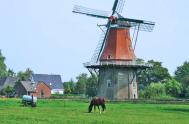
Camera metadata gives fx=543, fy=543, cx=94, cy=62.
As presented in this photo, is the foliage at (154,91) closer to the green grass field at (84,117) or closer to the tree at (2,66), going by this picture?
the tree at (2,66)

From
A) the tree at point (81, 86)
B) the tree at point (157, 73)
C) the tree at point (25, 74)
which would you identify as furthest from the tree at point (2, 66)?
the tree at point (157, 73)

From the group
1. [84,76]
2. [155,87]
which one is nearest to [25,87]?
[155,87]

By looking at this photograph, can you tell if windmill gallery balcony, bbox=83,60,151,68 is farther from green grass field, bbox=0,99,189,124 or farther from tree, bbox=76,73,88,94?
tree, bbox=76,73,88,94

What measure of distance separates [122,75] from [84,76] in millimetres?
78732

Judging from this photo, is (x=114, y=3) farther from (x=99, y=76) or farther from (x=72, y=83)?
(x=72, y=83)

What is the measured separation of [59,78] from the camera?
13675 centimetres

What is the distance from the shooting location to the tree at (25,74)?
5115 inches

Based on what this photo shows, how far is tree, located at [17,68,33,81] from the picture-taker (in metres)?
130

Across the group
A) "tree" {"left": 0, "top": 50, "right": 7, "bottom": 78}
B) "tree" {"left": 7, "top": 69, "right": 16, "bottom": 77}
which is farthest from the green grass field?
"tree" {"left": 7, "top": 69, "right": 16, "bottom": 77}

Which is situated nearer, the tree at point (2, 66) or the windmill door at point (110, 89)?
the windmill door at point (110, 89)

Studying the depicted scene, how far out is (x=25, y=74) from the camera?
452 feet

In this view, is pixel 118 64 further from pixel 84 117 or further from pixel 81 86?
pixel 81 86

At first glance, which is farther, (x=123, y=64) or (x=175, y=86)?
(x=175, y=86)

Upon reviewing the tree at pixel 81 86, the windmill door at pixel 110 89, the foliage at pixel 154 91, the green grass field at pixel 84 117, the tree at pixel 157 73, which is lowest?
the green grass field at pixel 84 117
